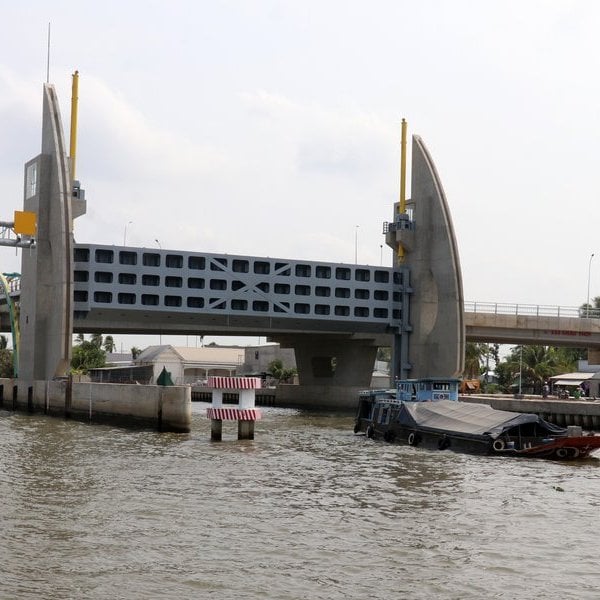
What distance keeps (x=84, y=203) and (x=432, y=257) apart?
2846 cm

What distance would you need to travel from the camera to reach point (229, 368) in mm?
153000

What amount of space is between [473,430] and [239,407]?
10.1m

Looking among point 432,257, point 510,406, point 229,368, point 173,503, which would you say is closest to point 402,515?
point 173,503

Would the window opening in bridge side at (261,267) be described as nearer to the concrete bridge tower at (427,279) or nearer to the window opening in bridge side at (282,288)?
the window opening in bridge side at (282,288)

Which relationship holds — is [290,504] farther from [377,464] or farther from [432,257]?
[432,257]

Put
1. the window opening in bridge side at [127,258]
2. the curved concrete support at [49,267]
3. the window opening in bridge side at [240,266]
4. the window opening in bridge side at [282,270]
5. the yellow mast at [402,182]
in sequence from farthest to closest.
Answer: the yellow mast at [402,182] → the window opening in bridge side at [282,270] → the window opening in bridge side at [240,266] → the window opening in bridge side at [127,258] → the curved concrete support at [49,267]

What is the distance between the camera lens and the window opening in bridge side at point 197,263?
7412 centimetres

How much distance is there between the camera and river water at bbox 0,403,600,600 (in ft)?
52.5

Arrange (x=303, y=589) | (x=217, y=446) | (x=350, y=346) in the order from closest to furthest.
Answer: (x=303, y=589) → (x=217, y=446) → (x=350, y=346)

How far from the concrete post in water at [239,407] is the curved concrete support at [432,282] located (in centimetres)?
3620

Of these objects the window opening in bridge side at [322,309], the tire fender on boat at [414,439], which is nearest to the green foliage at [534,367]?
the window opening in bridge side at [322,309]

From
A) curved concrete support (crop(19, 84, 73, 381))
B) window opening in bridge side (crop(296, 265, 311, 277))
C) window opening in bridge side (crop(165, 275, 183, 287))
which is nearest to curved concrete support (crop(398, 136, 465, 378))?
window opening in bridge side (crop(296, 265, 311, 277))

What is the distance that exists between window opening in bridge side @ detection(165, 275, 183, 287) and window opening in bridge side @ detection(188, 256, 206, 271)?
4.55ft

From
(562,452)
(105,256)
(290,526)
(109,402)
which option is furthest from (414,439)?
(105,256)
